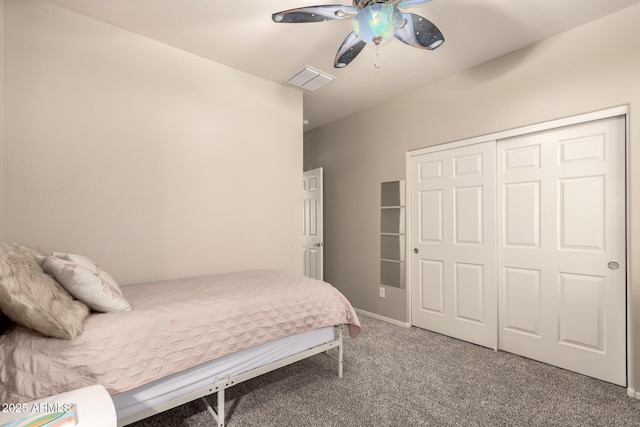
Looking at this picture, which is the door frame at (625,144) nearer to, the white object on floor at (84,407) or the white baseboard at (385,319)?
the white baseboard at (385,319)

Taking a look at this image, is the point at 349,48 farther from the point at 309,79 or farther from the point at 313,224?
the point at 313,224

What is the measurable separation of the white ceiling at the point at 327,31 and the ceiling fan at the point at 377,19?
1.17 ft

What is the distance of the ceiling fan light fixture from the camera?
158 centimetres

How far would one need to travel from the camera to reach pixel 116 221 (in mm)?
2330

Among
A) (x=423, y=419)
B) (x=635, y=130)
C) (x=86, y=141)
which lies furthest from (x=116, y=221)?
(x=635, y=130)

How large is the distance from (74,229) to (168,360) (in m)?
1.38

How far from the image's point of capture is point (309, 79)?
3100 millimetres

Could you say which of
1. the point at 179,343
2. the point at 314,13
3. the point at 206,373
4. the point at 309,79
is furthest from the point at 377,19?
the point at 206,373

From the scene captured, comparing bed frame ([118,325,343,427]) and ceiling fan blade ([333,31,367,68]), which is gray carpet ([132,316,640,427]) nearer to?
bed frame ([118,325,343,427])

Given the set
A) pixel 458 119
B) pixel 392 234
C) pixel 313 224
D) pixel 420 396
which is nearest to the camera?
pixel 420 396

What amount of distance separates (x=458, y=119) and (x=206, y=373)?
3.09m

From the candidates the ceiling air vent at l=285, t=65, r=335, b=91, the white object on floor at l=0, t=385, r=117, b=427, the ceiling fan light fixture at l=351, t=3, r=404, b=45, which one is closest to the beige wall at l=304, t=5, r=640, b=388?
the ceiling air vent at l=285, t=65, r=335, b=91

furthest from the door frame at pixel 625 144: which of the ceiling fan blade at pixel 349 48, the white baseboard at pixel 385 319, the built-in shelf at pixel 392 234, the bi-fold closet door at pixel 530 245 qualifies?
the ceiling fan blade at pixel 349 48

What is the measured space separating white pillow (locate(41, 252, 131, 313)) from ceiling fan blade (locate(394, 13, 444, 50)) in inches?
84.3
